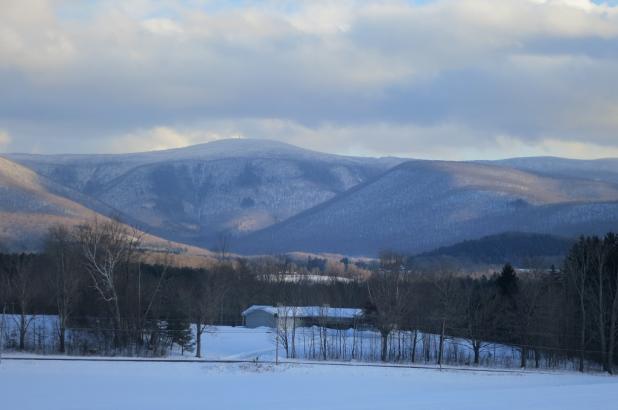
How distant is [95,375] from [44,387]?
6.03 m

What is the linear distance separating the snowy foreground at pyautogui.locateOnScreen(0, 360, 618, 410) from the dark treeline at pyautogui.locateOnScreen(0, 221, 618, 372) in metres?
12.2

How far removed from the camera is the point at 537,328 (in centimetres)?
7681

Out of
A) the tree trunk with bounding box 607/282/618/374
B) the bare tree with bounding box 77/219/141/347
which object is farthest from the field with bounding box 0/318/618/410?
the bare tree with bounding box 77/219/141/347

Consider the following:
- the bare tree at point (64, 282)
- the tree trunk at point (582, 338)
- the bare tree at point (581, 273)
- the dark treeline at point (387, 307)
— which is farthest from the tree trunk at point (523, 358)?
the bare tree at point (64, 282)

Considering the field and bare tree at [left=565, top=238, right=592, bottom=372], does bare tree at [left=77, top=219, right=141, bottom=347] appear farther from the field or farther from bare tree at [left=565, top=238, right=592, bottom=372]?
bare tree at [left=565, top=238, right=592, bottom=372]

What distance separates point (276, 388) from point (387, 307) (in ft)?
114

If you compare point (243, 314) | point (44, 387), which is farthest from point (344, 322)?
point (44, 387)

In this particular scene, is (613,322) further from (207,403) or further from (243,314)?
(243,314)

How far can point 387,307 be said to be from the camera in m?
78.9

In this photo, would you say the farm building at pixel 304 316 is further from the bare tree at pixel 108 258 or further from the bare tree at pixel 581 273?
the bare tree at pixel 581 273

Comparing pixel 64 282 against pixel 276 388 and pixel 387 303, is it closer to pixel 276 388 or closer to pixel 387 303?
pixel 387 303

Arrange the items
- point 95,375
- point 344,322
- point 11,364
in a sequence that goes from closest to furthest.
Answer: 1. point 95,375
2. point 11,364
3. point 344,322

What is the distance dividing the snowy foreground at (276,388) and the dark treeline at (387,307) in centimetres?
1223

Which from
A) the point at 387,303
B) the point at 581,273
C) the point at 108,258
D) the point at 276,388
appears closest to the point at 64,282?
the point at 108,258
